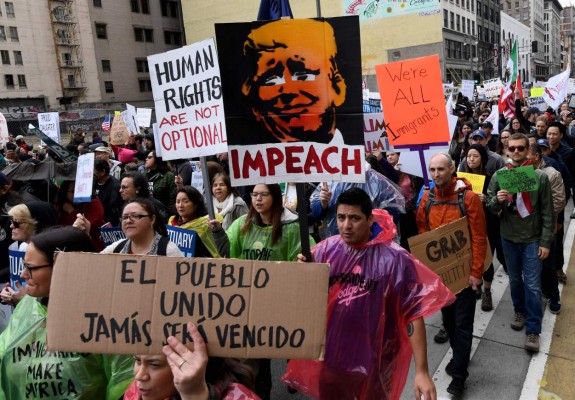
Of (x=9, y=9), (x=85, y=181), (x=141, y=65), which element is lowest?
(x=85, y=181)

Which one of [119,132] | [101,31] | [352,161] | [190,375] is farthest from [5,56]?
[190,375]

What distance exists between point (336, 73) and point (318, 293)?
4.45 feet

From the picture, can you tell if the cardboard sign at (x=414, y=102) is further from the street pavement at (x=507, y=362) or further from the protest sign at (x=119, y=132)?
the protest sign at (x=119, y=132)

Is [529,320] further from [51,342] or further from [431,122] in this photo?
[51,342]

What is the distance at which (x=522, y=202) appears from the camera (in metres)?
4.34

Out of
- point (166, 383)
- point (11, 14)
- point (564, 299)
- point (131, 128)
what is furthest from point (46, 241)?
point (11, 14)

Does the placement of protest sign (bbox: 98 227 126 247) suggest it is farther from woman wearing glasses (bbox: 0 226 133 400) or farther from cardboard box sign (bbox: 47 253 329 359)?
cardboard box sign (bbox: 47 253 329 359)

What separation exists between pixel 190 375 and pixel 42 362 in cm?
126

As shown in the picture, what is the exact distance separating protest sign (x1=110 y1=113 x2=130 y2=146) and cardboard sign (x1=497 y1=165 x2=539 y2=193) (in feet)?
37.1

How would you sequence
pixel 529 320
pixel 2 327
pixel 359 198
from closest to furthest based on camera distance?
pixel 359 198 < pixel 2 327 < pixel 529 320

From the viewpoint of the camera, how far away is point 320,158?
2.67 meters

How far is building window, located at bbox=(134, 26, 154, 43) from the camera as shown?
52406mm

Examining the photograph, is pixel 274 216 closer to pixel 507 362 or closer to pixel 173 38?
pixel 507 362

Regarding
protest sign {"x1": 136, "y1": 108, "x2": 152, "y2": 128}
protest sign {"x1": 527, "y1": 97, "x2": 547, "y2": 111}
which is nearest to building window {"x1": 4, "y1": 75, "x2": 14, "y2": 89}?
protest sign {"x1": 136, "y1": 108, "x2": 152, "y2": 128}
